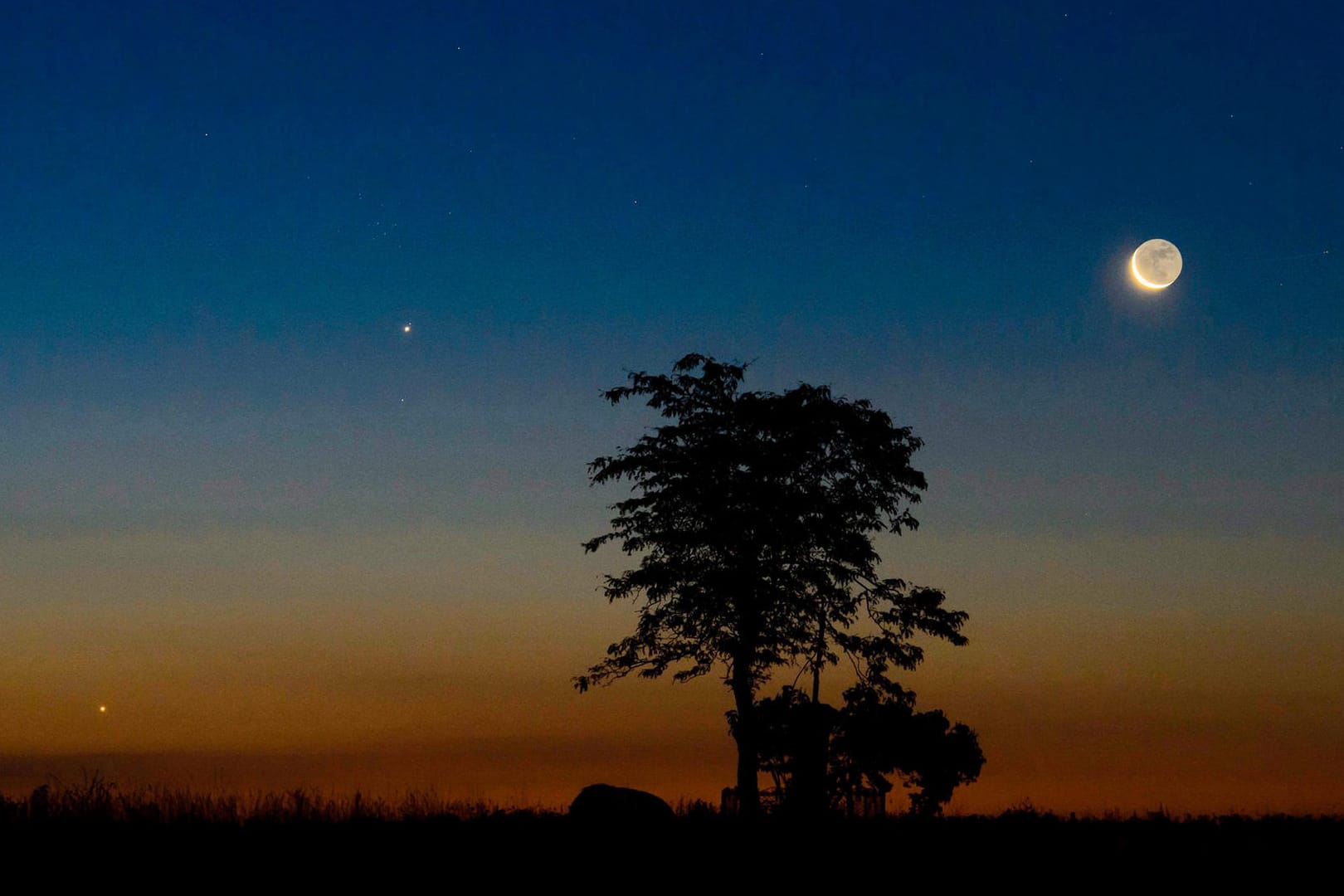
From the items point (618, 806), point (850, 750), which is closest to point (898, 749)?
point (850, 750)

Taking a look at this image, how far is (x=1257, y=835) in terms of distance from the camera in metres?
19.6

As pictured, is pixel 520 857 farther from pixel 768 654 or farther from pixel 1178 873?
pixel 768 654

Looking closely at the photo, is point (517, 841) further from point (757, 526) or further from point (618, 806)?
point (757, 526)

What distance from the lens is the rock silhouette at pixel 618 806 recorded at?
58.3 ft

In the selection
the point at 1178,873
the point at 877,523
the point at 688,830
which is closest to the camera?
the point at 1178,873

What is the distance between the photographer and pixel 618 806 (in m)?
18.6

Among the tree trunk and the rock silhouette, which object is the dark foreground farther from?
the tree trunk

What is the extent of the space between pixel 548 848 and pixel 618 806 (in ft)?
9.15

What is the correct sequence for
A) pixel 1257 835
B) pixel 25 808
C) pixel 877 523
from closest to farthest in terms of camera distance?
1. pixel 25 808
2. pixel 1257 835
3. pixel 877 523

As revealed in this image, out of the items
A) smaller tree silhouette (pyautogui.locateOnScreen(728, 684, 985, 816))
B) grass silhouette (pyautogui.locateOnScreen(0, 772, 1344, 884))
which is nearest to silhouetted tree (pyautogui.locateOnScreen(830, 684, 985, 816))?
smaller tree silhouette (pyautogui.locateOnScreen(728, 684, 985, 816))

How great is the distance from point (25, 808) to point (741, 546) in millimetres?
24932

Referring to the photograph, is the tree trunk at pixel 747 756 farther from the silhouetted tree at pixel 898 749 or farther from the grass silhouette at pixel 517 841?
the grass silhouette at pixel 517 841

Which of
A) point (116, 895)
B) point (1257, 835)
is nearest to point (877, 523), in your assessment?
point (1257, 835)

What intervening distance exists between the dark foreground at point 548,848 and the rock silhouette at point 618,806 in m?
0.25
